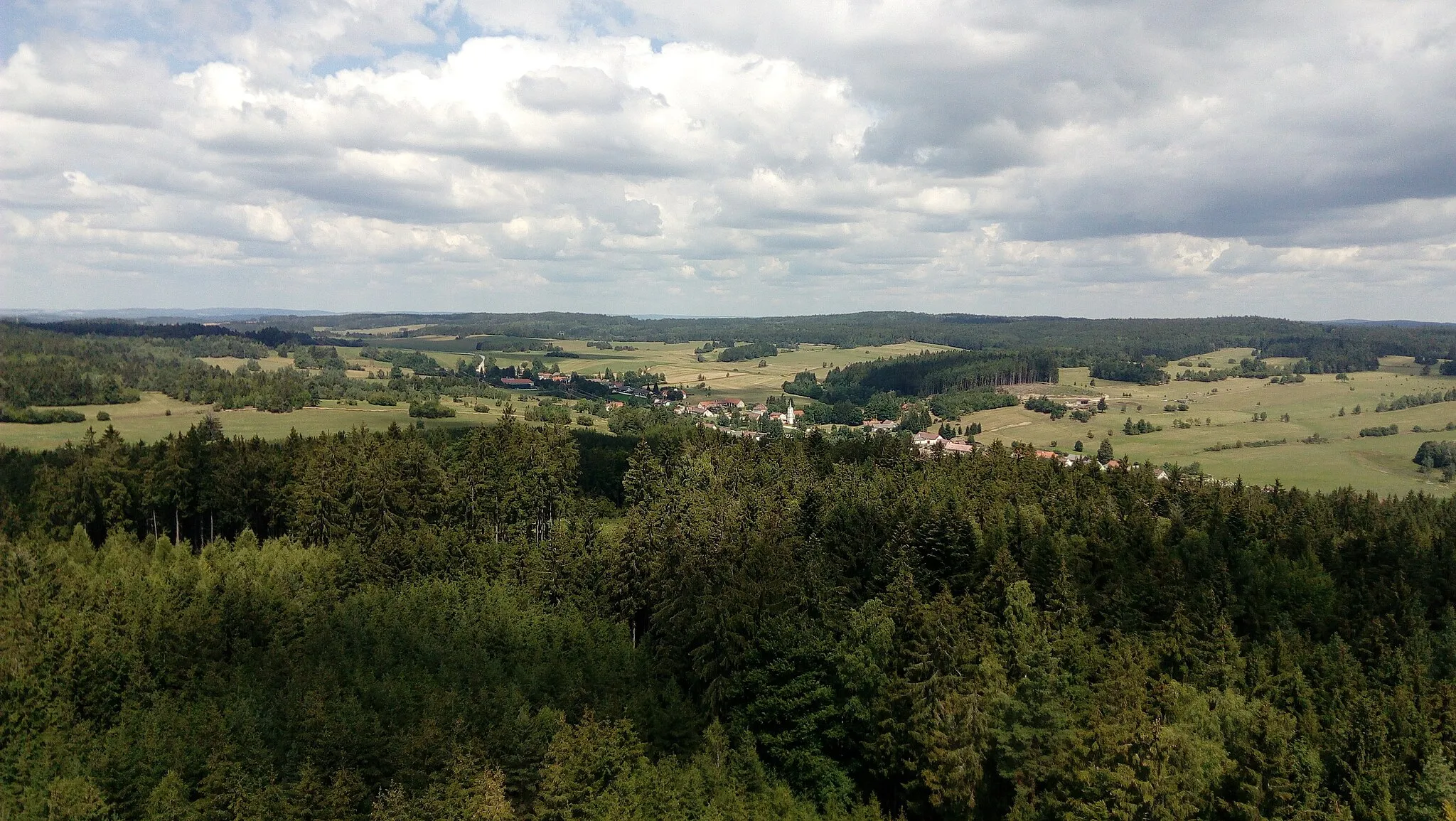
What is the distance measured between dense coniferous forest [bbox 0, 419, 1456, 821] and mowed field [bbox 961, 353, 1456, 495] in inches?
1788

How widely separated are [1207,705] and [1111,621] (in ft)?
40.2

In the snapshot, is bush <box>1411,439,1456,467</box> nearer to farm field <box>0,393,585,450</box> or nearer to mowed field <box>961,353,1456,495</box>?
mowed field <box>961,353,1456,495</box>

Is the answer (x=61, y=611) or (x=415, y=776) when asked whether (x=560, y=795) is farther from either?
(x=61, y=611)

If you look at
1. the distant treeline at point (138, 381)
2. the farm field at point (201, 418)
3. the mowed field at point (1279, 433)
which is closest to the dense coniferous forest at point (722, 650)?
the farm field at point (201, 418)

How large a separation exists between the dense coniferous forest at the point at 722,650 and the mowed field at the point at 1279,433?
45.4 meters

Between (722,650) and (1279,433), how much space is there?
450 feet

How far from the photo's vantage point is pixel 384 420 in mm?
127875

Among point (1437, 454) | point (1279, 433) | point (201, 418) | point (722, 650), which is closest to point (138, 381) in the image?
point (201, 418)

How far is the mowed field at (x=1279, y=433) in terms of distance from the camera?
375ft

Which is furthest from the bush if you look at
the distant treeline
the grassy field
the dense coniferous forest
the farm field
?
the distant treeline

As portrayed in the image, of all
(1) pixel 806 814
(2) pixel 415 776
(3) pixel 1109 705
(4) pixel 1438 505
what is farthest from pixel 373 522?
(4) pixel 1438 505

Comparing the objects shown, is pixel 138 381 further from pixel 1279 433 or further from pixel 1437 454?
pixel 1437 454

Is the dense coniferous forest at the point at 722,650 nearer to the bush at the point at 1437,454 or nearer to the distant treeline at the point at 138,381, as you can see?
the bush at the point at 1437,454

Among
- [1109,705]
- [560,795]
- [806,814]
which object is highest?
[1109,705]
